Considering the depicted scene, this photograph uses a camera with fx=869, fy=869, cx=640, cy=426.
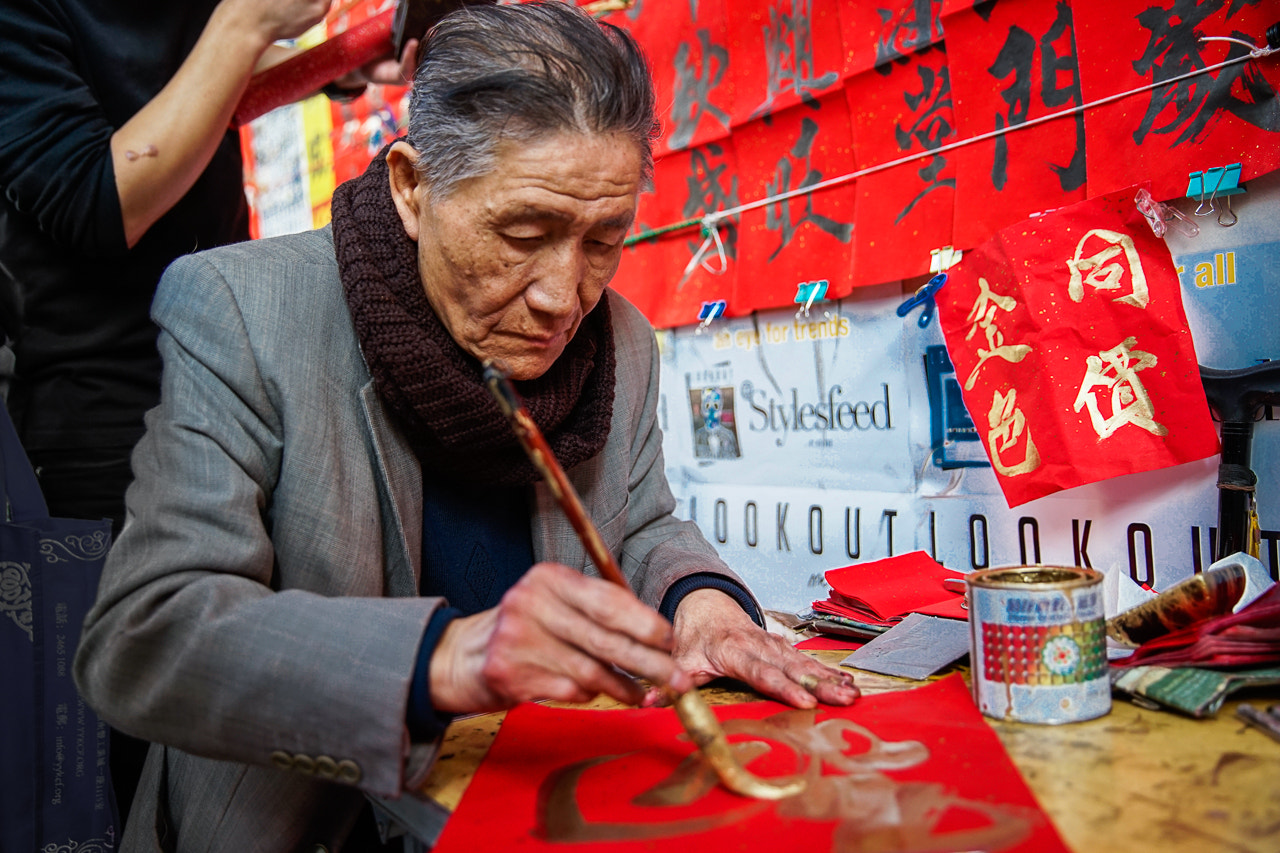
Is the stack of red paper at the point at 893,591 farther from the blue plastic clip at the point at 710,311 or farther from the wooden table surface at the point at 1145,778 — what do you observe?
the blue plastic clip at the point at 710,311

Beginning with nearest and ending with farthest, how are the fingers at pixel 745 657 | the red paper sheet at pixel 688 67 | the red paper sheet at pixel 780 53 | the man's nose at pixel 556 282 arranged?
A: the fingers at pixel 745 657, the man's nose at pixel 556 282, the red paper sheet at pixel 780 53, the red paper sheet at pixel 688 67

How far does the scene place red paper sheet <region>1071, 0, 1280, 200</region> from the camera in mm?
1107

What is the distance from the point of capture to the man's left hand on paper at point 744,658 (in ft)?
3.14

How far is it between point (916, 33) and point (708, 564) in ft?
3.15

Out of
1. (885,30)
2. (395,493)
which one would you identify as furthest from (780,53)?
(395,493)

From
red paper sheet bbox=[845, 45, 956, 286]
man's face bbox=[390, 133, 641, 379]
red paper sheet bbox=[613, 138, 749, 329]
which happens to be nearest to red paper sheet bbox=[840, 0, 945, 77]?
red paper sheet bbox=[845, 45, 956, 286]

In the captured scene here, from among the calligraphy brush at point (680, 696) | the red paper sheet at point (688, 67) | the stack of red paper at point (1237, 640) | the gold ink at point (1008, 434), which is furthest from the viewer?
the red paper sheet at point (688, 67)

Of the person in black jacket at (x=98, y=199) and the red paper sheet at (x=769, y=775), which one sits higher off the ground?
the person in black jacket at (x=98, y=199)

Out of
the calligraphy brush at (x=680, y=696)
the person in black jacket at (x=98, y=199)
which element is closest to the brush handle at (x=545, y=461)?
the calligraphy brush at (x=680, y=696)

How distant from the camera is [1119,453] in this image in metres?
1.24

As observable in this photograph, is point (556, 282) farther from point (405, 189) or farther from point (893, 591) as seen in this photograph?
point (893, 591)

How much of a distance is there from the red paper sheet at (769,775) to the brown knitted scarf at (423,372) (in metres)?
0.37

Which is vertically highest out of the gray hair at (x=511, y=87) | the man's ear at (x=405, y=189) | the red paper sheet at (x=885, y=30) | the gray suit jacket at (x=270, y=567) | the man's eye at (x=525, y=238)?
the red paper sheet at (x=885, y=30)

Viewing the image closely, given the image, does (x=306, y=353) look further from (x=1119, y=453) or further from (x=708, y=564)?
(x=1119, y=453)
